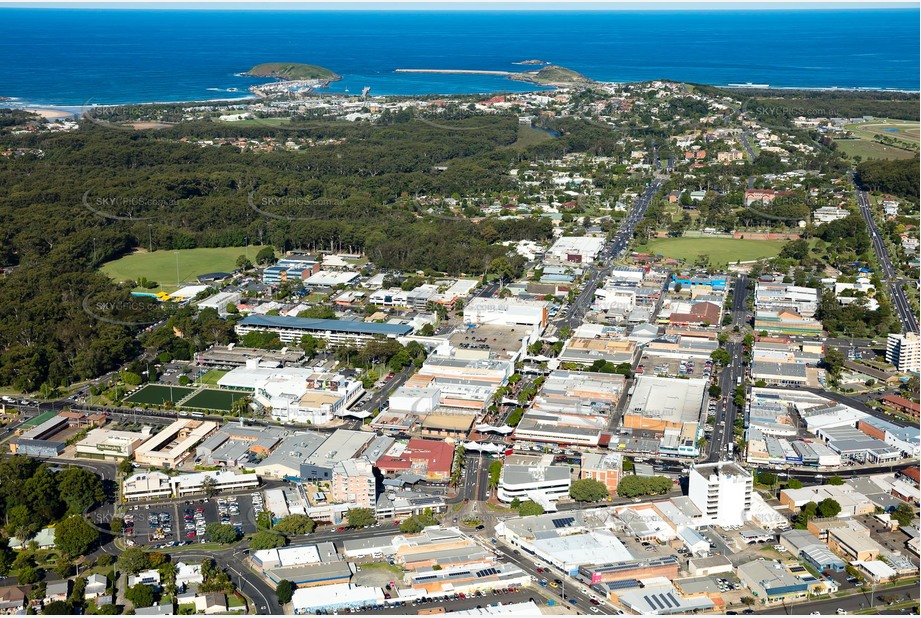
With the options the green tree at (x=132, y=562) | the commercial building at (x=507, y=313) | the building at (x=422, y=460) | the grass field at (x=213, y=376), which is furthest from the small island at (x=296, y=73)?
the green tree at (x=132, y=562)

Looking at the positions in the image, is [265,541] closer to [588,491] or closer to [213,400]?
[588,491]

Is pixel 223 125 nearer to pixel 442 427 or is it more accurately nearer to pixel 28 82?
pixel 28 82

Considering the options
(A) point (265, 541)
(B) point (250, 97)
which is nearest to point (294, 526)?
(A) point (265, 541)

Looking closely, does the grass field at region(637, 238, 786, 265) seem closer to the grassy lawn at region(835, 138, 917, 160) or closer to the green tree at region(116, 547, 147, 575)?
the grassy lawn at region(835, 138, 917, 160)

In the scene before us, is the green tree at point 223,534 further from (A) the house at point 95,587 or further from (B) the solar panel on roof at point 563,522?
(B) the solar panel on roof at point 563,522

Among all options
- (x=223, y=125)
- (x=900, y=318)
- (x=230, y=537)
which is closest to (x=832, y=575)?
(x=230, y=537)

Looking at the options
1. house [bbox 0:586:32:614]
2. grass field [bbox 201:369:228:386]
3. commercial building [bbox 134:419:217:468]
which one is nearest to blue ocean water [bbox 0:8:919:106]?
grass field [bbox 201:369:228:386]
